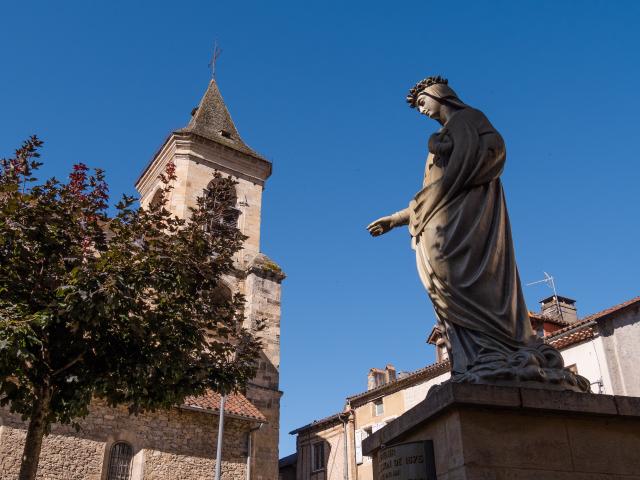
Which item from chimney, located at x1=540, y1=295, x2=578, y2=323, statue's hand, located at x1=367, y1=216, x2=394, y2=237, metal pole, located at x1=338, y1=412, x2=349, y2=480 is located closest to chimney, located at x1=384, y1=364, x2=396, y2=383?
metal pole, located at x1=338, y1=412, x2=349, y2=480

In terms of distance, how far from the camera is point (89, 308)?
31.8 feet

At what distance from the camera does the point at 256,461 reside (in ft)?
76.8

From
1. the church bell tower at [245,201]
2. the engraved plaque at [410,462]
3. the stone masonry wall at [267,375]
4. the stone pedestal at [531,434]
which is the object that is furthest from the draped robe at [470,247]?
the church bell tower at [245,201]

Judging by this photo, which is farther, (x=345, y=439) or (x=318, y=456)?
(x=318, y=456)

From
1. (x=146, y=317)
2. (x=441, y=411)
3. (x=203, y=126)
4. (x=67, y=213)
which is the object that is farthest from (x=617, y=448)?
(x=203, y=126)

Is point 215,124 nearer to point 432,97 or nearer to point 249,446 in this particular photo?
point 249,446

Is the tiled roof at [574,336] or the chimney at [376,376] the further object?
the chimney at [376,376]

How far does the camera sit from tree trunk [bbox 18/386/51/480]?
31.6 ft

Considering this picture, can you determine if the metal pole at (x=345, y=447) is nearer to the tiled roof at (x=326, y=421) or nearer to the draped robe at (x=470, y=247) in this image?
the tiled roof at (x=326, y=421)

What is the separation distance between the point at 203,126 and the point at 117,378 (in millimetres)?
25731

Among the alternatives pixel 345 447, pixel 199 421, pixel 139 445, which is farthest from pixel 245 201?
pixel 139 445

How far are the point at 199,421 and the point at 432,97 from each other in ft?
60.5

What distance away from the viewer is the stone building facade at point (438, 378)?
2128 centimetres

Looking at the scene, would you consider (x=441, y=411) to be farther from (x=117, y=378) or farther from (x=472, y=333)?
(x=117, y=378)
